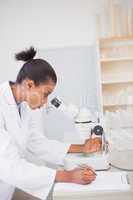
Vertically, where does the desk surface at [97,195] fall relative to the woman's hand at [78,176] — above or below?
below

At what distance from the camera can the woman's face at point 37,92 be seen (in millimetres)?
1451

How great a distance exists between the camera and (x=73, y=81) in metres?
3.75

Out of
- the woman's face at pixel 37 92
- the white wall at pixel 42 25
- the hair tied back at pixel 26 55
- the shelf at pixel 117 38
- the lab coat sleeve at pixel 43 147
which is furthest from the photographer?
the white wall at pixel 42 25

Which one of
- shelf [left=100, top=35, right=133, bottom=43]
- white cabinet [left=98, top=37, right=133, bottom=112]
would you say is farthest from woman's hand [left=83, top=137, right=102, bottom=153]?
shelf [left=100, top=35, right=133, bottom=43]

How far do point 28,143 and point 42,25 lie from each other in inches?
90.7

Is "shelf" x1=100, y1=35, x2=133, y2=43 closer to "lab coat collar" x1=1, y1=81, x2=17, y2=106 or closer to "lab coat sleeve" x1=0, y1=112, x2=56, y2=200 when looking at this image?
"lab coat collar" x1=1, y1=81, x2=17, y2=106

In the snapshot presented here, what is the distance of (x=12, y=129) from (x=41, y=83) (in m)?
0.26

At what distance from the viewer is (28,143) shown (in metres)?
1.76

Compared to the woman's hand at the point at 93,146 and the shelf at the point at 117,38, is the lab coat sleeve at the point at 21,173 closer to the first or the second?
the woman's hand at the point at 93,146

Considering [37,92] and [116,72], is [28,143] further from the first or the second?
[116,72]

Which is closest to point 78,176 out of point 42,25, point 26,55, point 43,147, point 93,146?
point 93,146

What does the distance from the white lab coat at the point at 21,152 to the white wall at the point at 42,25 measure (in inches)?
85.9

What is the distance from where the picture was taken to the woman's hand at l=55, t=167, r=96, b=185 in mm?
1335

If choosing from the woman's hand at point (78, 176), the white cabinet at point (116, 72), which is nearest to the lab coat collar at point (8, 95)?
the woman's hand at point (78, 176)
